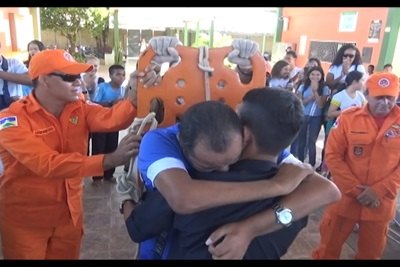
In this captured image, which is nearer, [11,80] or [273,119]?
[273,119]

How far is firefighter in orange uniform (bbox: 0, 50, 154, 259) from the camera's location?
181 centimetres

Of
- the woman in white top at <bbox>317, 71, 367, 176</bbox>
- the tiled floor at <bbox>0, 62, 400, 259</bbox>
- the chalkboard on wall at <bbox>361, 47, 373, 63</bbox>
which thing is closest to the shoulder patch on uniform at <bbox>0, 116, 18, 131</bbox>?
the tiled floor at <bbox>0, 62, 400, 259</bbox>

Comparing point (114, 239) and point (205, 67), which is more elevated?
point (205, 67)

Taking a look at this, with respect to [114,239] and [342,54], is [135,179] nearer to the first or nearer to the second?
[114,239]

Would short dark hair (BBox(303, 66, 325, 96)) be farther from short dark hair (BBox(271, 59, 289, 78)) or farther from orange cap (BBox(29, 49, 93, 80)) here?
orange cap (BBox(29, 49, 93, 80))

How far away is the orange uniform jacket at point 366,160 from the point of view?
248 cm

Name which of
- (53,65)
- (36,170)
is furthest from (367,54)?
(36,170)

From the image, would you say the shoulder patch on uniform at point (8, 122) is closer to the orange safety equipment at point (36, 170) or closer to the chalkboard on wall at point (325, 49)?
the orange safety equipment at point (36, 170)

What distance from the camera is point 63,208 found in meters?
2.04

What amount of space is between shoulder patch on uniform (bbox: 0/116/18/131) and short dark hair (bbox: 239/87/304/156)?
3.84 ft

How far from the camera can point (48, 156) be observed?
178 cm

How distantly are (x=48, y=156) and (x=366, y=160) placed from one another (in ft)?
6.49
